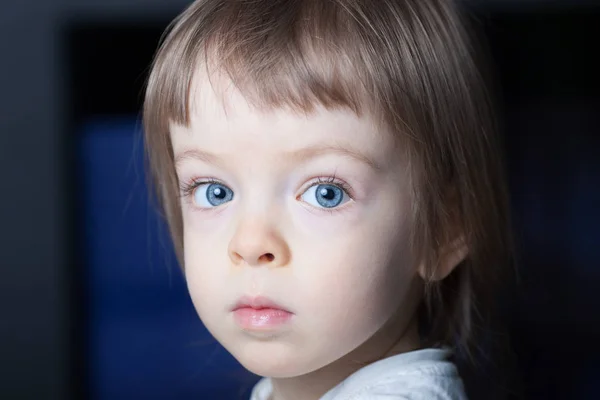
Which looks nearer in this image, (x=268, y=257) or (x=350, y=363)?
(x=268, y=257)

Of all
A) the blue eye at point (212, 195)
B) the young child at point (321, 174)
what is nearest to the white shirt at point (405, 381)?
the young child at point (321, 174)

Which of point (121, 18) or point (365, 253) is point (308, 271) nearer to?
point (365, 253)

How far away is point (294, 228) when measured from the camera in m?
0.88

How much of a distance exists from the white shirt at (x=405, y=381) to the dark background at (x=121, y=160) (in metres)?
1.13

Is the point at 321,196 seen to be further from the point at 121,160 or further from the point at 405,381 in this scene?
the point at 121,160

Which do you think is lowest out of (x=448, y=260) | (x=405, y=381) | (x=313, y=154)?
(x=405, y=381)

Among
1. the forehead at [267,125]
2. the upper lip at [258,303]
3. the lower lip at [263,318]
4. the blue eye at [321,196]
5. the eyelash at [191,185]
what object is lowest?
the lower lip at [263,318]

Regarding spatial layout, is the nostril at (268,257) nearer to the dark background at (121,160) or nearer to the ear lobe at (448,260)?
the ear lobe at (448,260)

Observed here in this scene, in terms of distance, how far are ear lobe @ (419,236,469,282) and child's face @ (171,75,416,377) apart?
0.07 m

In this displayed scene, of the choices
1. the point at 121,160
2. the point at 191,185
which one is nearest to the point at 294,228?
the point at 191,185

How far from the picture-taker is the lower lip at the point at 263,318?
0.88 metres

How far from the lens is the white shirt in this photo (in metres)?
0.94

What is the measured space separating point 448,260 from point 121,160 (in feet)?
4.13

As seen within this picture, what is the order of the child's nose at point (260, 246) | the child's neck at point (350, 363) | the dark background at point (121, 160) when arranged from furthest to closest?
the dark background at point (121, 160) → the child's neck at point (350, 363) → the child's nose at point (260, 246)
